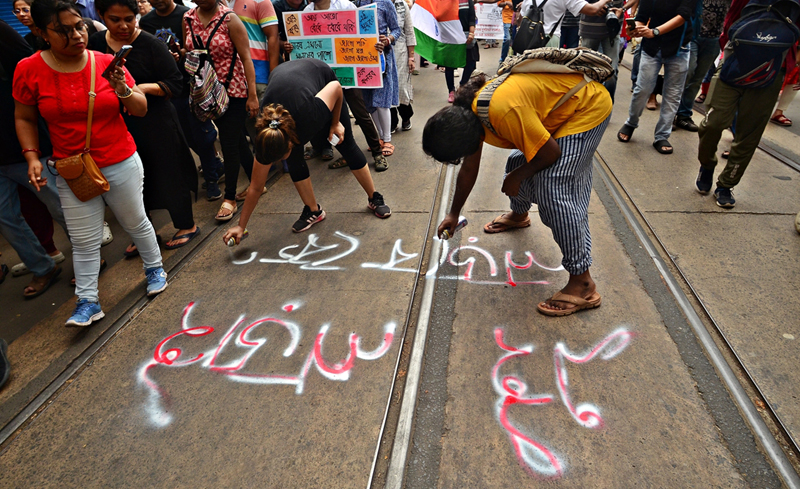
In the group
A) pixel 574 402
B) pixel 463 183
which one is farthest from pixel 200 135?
pixel 574 402

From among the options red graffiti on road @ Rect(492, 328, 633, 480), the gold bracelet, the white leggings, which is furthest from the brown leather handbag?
the white leggings

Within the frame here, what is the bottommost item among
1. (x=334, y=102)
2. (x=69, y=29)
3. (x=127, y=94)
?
(x=334, y=102)

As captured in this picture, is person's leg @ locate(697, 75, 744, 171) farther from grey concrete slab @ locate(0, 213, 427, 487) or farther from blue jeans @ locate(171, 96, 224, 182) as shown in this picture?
blue jeans @ locate(171, 96, 224, 182)

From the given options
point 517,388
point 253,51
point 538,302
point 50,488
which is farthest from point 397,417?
point 253,51

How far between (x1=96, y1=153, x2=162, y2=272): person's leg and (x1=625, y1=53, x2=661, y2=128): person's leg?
473 centimetres

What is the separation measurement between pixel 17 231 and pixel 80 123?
1.10 meters

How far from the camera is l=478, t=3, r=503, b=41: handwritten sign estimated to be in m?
6.77

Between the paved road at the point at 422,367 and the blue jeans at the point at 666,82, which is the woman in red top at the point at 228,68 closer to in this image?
the paved road at the point at 422,367

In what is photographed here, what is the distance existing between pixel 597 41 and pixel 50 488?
610 cm

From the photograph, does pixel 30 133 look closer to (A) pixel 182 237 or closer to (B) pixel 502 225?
(A) pixel 182 237

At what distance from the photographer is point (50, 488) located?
1.81 m

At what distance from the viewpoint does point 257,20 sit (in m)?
3.91

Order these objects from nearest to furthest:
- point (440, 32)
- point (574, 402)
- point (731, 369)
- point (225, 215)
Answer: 1. point (574, 402)
2. point (731, 369)
3. point (225, 215)
4. point (440, 32)

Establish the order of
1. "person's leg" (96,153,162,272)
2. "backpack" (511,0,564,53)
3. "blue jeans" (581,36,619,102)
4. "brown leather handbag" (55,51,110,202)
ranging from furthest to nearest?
"blue jeans" (581,36,619,102)
"backpack" (511,0,564,53)
"person's leg" (96,153,162,272)
"brown leather handbag" (55,51,110,202)
